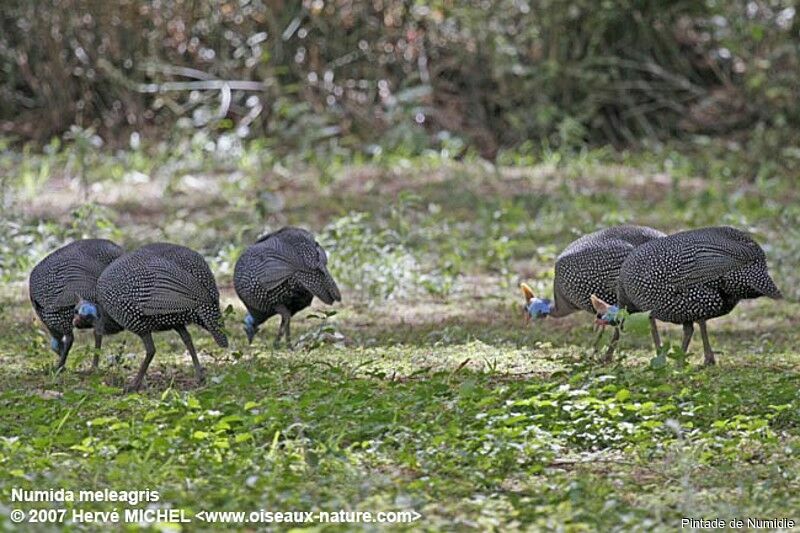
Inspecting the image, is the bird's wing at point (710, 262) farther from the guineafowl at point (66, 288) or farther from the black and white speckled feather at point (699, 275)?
the guineafowl at point (66, 288)

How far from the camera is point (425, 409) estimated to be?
5.80 m

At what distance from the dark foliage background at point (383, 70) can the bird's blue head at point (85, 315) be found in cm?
780

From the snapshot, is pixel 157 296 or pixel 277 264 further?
pixel 277 264

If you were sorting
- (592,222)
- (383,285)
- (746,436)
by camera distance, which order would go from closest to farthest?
(746,436) → (383,285) → (592,222)

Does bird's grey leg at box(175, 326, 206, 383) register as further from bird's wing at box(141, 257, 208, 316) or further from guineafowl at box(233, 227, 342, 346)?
guineafowl at box(233, 227, 342, 346)

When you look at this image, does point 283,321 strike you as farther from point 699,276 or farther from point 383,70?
point 383,70

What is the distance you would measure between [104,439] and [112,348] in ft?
6.81

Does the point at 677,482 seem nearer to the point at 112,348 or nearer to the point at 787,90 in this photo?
the point at 112,348

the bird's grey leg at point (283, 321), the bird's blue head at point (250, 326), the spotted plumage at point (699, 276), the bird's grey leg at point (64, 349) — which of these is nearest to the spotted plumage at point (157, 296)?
the bird's grey leg at point (64, 349)

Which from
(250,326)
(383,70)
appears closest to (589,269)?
(250,326)

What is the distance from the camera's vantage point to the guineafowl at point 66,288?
23.4ft

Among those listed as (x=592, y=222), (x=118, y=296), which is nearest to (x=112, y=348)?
(x=118, y=296)

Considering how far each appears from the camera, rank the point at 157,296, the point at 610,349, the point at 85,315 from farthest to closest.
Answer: the point at 610,349 < the point at 85,315 < the point at 157,296

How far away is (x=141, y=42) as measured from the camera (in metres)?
15.4
